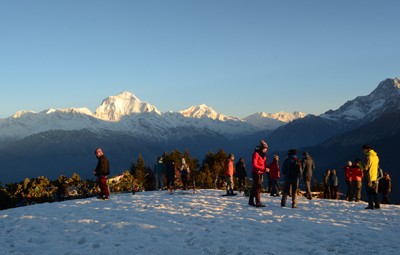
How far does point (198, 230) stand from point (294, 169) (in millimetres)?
6708

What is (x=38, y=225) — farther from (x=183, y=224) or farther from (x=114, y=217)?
(x=183, y=224)

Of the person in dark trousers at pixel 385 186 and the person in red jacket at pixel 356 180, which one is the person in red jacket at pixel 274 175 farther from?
the person in dark trousers at pixel 385 186

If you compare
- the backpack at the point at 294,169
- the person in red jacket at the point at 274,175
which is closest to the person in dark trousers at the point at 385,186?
the person in red jacket at the point at 274,175

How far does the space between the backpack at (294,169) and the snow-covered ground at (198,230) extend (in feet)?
4.88

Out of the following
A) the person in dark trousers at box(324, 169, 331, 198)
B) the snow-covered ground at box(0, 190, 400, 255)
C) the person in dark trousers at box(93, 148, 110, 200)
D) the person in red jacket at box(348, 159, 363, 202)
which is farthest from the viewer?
the person in dark trousers at box(324, 169, 331, 198)

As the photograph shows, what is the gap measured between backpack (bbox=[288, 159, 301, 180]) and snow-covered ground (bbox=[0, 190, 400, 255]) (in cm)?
149

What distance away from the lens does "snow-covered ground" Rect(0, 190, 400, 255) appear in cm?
1076

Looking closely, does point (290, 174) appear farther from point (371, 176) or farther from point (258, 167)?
point (371, 176)

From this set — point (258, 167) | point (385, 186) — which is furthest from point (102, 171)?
point (385, 186)

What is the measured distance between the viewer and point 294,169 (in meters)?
17.6

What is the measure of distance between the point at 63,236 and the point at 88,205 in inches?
242

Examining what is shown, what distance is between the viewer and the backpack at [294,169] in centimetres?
1748

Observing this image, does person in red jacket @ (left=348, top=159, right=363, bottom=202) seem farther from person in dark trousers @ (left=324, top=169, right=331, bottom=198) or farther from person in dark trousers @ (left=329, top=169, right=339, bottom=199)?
person in dark trousers @ (left=324, top=169, right=331, bottom=198)

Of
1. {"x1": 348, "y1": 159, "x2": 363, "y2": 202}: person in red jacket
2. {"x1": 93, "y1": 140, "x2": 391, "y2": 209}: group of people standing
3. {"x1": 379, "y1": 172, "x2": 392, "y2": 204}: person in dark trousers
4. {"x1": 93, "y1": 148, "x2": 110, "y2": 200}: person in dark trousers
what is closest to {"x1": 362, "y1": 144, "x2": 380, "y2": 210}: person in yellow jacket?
{"x1": 93, "y1": 140, "x2": 391, "y2": 209}: group of people standing
